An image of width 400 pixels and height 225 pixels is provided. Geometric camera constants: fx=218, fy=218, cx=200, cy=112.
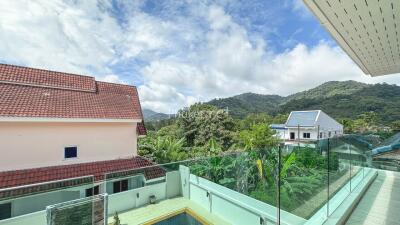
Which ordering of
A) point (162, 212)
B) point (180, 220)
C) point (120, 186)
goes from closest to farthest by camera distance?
1. point (120, 186)
2. point (162, 212)
3. point (180, 220)

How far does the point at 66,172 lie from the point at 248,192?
7643 mm

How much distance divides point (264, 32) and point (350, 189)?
20.2 metres

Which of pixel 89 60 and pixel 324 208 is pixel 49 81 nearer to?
pixel 89 60

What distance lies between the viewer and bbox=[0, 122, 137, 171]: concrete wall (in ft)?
28.2

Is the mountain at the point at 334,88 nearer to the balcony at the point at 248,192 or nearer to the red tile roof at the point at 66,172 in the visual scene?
the balcony at the point at 248,192

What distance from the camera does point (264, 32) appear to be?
74.9ft

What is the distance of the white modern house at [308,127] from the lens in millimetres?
30359

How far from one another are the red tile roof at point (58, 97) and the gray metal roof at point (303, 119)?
2610 centimetres

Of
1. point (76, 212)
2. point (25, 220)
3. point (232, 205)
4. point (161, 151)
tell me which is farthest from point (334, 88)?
point (25, 220)

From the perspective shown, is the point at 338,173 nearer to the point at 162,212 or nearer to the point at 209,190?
the point at 209,190

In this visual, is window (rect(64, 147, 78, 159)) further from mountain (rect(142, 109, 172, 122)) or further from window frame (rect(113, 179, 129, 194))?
mountain (rect(142, 109, 172, 122))

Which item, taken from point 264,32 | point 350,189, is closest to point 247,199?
point 350,189

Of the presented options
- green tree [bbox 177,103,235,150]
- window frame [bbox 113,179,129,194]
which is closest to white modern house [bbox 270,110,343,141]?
green tree [bbox 177,103,235,150]

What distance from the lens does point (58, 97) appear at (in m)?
10.6
